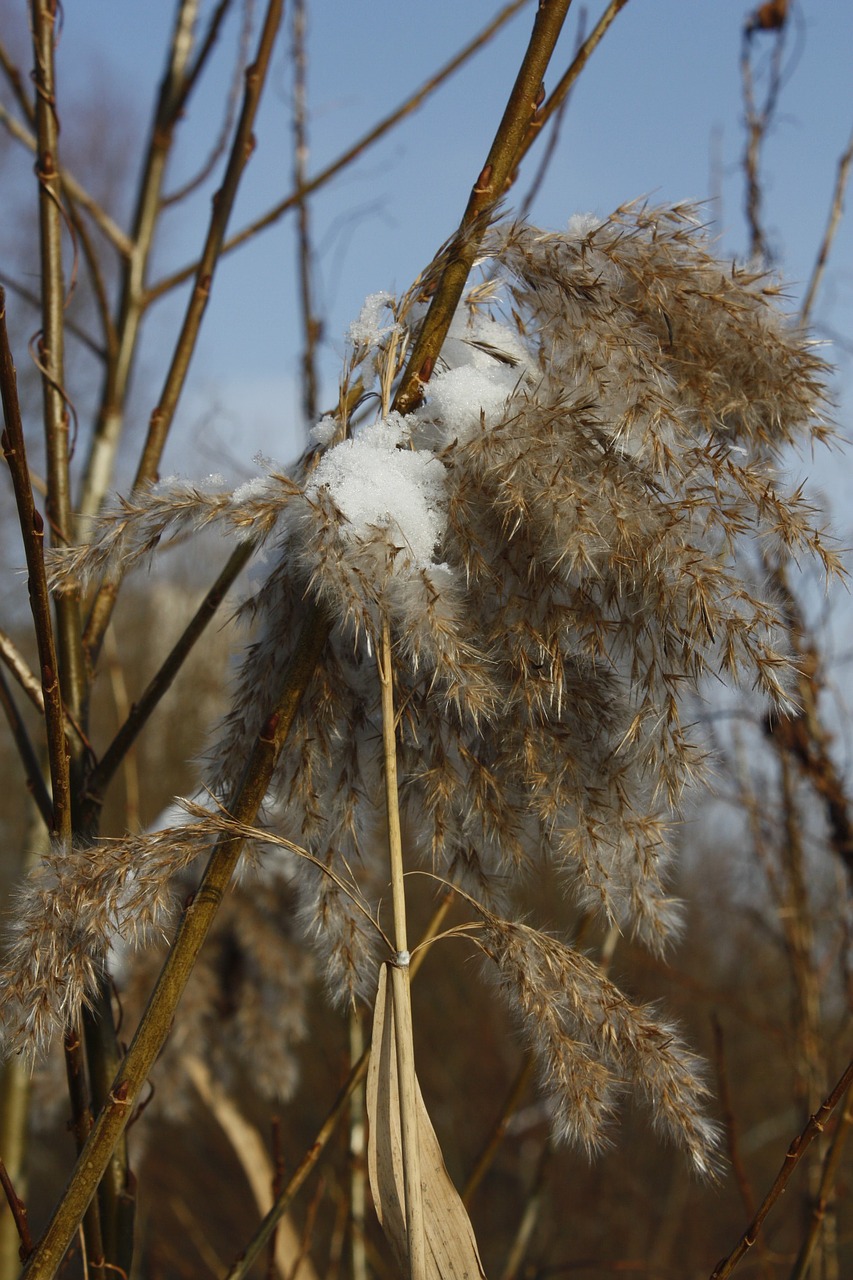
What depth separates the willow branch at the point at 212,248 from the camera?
1.23m

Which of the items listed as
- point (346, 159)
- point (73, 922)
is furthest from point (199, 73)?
point (73, 922)

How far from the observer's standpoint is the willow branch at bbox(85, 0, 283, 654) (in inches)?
48.3

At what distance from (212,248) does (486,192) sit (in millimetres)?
495

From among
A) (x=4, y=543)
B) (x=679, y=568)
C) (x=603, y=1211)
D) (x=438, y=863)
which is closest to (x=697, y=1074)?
(x=438, y=863)

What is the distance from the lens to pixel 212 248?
1229 millimetres

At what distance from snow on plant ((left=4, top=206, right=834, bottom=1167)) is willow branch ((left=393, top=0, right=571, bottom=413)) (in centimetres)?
2

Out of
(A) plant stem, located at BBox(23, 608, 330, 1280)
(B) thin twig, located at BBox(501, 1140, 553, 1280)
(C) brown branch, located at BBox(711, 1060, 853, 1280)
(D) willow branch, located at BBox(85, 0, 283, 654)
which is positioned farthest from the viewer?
(B) thin twig, located at BBox(501, 1140, 553, 1280)

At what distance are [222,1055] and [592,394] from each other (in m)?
2.04

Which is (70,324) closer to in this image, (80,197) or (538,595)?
(80,197)

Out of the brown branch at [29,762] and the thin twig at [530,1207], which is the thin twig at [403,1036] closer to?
the brown branch at [29,762]

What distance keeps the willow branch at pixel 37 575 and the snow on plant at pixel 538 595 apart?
46 mm

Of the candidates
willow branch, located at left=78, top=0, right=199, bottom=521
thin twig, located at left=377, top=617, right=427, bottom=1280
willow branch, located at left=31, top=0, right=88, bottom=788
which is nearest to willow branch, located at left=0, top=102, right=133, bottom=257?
willow branch, located at left=78, top=0, right=199, bottom=521

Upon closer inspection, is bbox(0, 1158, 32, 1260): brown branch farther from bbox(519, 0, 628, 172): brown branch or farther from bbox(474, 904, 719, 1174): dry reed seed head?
bbox(519, 0, 628, 172): brown branch

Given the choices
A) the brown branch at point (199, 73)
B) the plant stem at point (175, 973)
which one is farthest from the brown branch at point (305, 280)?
the plant stem at point (175, 973)
